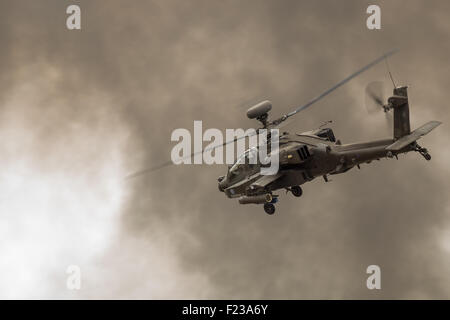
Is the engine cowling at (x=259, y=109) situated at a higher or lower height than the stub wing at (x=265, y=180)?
higher

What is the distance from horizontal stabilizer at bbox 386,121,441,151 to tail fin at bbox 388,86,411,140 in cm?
55

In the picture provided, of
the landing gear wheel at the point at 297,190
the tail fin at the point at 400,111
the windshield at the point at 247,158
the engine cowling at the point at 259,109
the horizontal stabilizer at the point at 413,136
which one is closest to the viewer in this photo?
the horizontal stabilizer at the point at 413,136

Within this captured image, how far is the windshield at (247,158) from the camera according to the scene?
53500mm

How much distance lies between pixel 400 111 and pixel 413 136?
2.71 m

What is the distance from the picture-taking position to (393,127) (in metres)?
48.3

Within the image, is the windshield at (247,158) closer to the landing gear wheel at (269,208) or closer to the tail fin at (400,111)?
the landing gear wheel at (269,208)

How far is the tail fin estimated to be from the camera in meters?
47.9

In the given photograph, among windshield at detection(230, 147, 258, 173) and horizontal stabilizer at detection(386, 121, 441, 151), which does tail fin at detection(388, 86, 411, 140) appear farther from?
windshield at detection(230, 147, 258, 173)

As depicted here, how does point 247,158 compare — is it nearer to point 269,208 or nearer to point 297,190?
point 297,190

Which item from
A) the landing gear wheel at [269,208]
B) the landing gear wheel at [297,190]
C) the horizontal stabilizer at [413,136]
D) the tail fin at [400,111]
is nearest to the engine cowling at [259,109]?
the landing gear wheel at [269,208]

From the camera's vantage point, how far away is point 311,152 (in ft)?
166

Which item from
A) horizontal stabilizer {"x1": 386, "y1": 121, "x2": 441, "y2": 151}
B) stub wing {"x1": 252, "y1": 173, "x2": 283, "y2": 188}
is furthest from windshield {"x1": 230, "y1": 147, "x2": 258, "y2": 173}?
horizontal stabilizer {"x1": 386, "y1": 121, "x2": 441, "y2": 151}
